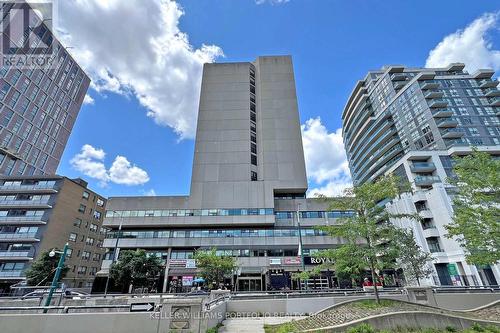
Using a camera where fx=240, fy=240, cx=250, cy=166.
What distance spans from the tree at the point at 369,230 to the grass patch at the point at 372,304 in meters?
1.23

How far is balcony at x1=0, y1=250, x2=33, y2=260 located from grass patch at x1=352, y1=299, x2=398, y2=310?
2058 inches

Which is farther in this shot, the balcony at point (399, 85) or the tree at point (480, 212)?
the balcony at point (399, 85)

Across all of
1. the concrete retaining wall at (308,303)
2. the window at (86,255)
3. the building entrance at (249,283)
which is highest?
the window at (86,255)

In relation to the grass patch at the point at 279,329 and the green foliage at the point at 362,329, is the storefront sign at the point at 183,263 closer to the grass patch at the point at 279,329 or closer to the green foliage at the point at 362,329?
the grass patch at the point at 279,329

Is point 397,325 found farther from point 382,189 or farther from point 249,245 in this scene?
point 249,245

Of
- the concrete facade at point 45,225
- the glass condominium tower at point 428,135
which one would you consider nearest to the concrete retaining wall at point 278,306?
the glass condominium tower at point 428,135

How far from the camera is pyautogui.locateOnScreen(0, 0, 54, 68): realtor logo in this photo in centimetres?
6725

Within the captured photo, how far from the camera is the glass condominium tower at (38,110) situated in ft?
195

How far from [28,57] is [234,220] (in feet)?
268

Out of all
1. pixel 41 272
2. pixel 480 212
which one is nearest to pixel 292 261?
pixel 480 212

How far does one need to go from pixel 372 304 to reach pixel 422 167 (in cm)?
4515

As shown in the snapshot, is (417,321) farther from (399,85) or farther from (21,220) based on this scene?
(399,85)

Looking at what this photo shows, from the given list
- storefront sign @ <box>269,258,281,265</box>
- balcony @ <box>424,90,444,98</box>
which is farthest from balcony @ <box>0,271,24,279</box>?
balcony @ <box>424,90,444,98</box>

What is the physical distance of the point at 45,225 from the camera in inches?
1741
